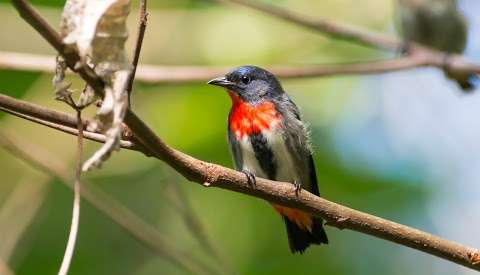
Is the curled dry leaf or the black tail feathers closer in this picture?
the curled dry leaf

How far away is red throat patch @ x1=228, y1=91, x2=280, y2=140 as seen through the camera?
4332 millimetres

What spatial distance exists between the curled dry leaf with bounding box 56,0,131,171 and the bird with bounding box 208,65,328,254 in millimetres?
2345

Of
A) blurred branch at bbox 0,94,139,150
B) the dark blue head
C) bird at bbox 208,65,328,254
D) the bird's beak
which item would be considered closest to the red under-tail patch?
bird at bbox 208,65,328,254

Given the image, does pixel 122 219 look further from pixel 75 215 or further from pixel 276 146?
pixel 75 215

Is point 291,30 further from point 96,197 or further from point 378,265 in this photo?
point 96,197

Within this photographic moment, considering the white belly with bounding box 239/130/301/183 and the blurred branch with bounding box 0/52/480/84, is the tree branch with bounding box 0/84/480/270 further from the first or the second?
the blurred branch with bounding box 0/52/480/84

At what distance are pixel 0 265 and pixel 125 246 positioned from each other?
3110 millimetres

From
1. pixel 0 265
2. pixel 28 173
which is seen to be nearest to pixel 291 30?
pixel 28 173

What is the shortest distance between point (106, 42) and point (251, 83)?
305 centimetres

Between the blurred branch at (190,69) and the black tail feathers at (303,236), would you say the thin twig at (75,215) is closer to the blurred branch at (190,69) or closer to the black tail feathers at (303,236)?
the blurred branch at (190,69)

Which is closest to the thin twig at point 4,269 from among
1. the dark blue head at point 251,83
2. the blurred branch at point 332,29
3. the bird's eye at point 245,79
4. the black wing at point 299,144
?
the black wing at point 299,144

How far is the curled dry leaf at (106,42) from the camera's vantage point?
1.76 metres

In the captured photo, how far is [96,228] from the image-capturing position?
6.29 meters

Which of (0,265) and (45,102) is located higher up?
(0,265)
